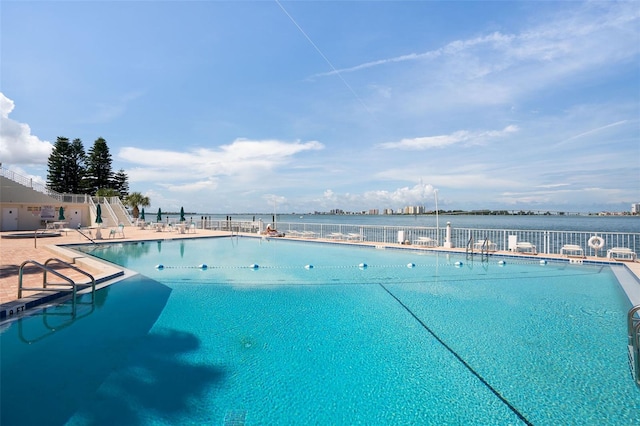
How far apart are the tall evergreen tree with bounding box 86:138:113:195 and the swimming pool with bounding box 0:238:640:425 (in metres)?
38.9

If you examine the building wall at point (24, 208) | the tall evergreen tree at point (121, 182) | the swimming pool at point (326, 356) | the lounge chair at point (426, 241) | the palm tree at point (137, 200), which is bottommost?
the swimming pool at point (326, 356)

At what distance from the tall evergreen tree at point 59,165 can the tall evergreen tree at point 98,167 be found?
8.00 feet

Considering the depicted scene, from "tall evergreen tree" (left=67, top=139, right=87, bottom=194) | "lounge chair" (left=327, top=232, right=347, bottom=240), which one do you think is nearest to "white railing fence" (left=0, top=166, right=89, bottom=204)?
"tall evergreen tree" (left=67, top=139, right=87, bottom=194)

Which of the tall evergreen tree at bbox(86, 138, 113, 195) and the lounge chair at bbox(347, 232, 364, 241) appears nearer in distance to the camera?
the lounge chair at bbox(347, 232, 364, 241)

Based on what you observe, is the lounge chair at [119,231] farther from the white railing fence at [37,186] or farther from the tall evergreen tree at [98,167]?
the tall evergreen tree at [98,167]

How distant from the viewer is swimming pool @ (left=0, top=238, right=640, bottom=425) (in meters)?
2.86

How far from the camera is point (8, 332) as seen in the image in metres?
4.13

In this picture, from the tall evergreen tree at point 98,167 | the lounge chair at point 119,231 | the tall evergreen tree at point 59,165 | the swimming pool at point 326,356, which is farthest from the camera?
the tall evergreen tree at point 98,167

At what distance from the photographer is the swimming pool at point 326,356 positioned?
2859mm

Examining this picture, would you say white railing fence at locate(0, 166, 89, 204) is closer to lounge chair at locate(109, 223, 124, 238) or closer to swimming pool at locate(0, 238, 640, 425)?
lounge chair at locate(109, 223, 124, 238)

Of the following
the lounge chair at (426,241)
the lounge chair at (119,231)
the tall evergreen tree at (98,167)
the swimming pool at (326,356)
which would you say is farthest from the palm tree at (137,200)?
the swimming pool at (326,356)

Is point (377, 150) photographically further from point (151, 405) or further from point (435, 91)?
point (151, 405)

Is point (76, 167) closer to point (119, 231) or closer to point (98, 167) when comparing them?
point (98, 167)

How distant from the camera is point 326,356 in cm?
395
